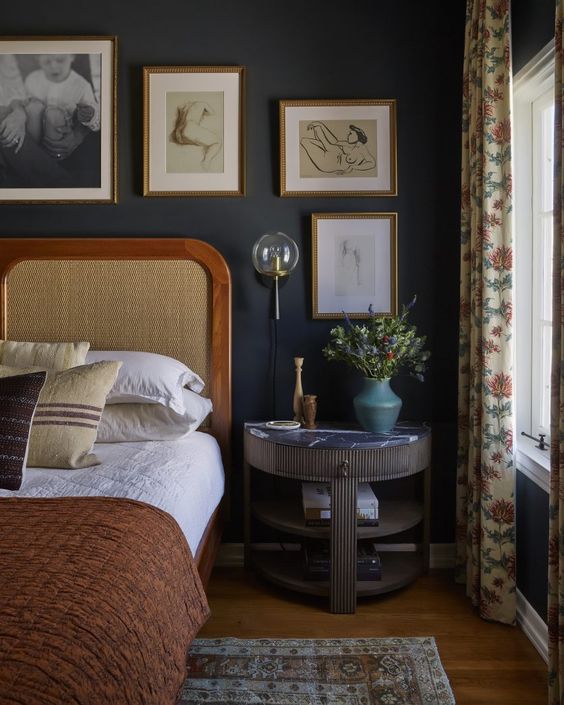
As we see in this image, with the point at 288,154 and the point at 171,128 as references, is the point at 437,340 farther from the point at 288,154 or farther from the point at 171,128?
the point at 171,128

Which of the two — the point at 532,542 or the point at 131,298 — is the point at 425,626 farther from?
the point at 131,298

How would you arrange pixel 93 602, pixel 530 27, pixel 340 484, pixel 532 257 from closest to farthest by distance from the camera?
pixel 93 602 < pixel 530 27 < pixel 340 484 < pixel 532 257

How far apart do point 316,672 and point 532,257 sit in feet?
5.87

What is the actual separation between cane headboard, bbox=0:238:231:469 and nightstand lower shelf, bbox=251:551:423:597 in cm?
51

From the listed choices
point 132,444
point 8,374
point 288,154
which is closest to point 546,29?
point 288,154

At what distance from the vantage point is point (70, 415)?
227 cm

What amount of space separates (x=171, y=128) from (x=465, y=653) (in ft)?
8.30

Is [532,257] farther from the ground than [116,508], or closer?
farther from the ground

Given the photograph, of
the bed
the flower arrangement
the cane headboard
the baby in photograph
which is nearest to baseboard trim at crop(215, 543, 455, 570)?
the bed

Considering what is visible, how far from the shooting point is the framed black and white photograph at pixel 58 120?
9.77ft

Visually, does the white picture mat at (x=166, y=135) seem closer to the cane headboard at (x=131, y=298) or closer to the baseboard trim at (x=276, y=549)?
the cane headboard at (x=131, y=298)

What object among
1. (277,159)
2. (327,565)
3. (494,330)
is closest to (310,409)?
(327,565)

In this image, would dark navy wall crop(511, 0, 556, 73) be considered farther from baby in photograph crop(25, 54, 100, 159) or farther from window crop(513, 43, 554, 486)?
baby in photograph crop(25, 54, 100, 159)

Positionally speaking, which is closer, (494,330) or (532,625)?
(532,625)
